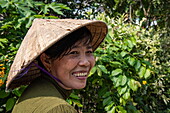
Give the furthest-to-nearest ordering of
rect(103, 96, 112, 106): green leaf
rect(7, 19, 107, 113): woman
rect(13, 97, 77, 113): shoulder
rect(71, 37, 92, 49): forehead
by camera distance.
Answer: rect(103, 96, 112, 106): green leaf < rect(71, 37, 92, 49): forehead < rect(7, 19, 107, 113): woman < rect(13, 97, 77, 113): shoulder

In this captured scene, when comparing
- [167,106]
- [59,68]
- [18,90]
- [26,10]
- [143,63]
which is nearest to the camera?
[59,68]

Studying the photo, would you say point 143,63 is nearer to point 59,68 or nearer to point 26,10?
point 26,10

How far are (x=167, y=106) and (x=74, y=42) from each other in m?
3.85

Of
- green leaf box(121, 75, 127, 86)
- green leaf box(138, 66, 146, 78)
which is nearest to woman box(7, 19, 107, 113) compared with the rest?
green leaf box(121, 75, 127, 86)

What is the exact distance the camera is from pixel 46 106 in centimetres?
92

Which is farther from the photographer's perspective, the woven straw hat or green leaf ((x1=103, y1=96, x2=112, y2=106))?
green leaf ((x1=103, y1=96, x2=112, y2=106))

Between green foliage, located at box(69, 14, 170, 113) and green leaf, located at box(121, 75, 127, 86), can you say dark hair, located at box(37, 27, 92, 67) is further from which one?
green leaf, located at box(121, 75, 127, 86)

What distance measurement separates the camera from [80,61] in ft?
3.81

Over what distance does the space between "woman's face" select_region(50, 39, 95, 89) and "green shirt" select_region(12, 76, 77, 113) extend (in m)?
0.05

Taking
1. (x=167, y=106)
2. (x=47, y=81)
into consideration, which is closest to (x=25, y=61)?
(x=47, y=81)

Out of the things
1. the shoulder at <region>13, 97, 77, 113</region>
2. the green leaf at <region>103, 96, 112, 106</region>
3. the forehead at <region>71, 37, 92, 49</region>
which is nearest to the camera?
the shoulder at <region>13, 97, 77, 113</region>

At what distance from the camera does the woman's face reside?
1145 millimetres

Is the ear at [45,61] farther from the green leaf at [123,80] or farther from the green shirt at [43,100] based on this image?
the green leaf at [123,80]

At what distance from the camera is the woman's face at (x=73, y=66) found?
114 cm
